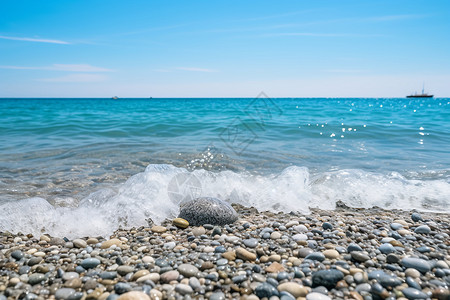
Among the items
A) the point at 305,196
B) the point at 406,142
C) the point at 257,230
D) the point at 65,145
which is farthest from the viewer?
the point at 406,142

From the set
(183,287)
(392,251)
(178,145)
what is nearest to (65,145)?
(178,145)

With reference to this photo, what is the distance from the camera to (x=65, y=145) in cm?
904

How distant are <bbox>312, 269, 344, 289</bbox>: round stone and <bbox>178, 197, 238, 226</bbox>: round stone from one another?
150cm

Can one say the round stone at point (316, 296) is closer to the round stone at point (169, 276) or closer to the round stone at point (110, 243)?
the round stone at point (169, 276)

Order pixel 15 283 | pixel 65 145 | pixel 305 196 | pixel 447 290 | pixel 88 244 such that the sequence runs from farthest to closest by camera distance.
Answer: pixel 65 145, pixel 305 196, pixel 88 244, pixel 15 283, pixel 447 290

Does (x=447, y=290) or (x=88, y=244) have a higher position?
(x=447, y=290)

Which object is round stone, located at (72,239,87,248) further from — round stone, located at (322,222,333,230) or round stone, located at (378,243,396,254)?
round stone, located at (378,243,396,254)

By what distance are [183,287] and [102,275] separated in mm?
654

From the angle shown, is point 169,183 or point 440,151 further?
point 440,151

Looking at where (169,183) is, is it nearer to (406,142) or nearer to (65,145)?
(65,145)

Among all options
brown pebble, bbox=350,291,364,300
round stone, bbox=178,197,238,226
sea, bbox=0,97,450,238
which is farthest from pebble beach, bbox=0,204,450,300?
sea, bbox=0,97,450,238

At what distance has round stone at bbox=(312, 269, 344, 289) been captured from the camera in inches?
85.9

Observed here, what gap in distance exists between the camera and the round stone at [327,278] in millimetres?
2182

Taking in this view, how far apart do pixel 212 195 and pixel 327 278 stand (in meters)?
2.85
